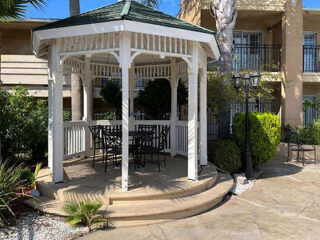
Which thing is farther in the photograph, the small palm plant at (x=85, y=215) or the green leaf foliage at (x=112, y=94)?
the green leaf foliage at (x=112, y=94)

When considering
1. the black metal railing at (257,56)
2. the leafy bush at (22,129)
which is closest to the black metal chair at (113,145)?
the leafy bush at (22,129)

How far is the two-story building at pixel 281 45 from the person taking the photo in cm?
1280

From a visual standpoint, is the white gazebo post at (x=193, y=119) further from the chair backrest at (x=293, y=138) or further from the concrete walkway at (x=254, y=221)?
the chair backrest at (x=293, y=138)

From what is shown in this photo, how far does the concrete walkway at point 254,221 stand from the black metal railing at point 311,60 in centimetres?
948

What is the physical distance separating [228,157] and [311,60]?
10001 mm

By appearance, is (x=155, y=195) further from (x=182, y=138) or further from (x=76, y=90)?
(x=76, y=90)

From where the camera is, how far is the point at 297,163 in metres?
10.5

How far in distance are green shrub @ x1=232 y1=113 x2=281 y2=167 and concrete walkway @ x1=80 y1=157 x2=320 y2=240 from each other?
1269 mm

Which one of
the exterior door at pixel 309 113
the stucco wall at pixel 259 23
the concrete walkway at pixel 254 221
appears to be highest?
the stucco wall at pixel 259 23

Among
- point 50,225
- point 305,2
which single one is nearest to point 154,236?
point 50,225

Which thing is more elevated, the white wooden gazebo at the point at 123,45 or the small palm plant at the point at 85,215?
the white wooden gazebo at the point at 123,45

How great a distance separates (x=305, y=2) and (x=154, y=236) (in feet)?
45.5

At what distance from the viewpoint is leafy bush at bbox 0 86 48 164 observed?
26.6ft

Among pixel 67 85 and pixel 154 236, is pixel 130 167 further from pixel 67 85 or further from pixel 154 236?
pixel 67 85
